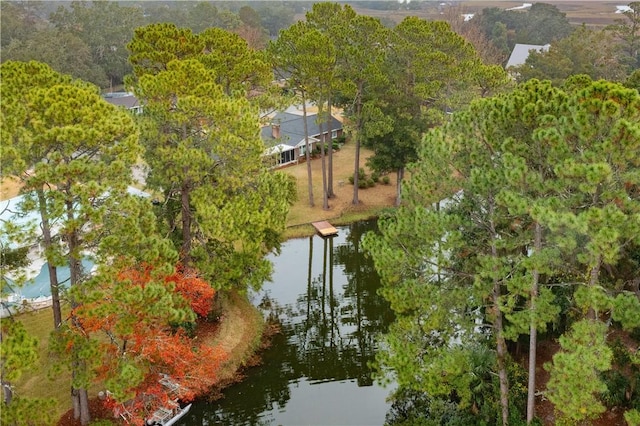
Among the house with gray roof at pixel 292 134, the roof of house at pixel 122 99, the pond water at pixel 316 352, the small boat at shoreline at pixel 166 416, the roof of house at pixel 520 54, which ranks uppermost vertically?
the roof of house at pixel 520 54

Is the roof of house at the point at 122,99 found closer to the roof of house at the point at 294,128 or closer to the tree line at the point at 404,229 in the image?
the roof of house at the point at 294,128

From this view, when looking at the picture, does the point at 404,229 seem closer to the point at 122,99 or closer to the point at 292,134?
the point at 292,134

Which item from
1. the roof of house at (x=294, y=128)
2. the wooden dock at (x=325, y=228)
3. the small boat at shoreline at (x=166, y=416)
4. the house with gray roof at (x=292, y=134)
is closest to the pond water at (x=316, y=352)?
the small boat at shoreline at (x=166, y=416)

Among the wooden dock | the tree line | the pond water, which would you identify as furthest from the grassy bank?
the tree line

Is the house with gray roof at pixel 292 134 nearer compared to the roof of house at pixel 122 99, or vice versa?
the house with gray roof at pixel 292 134

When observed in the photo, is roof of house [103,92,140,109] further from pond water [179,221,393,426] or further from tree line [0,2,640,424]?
tree line [0,2,640,424]

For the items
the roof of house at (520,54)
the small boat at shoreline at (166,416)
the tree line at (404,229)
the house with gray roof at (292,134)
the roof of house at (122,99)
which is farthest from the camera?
the roof of house at (520,54)
